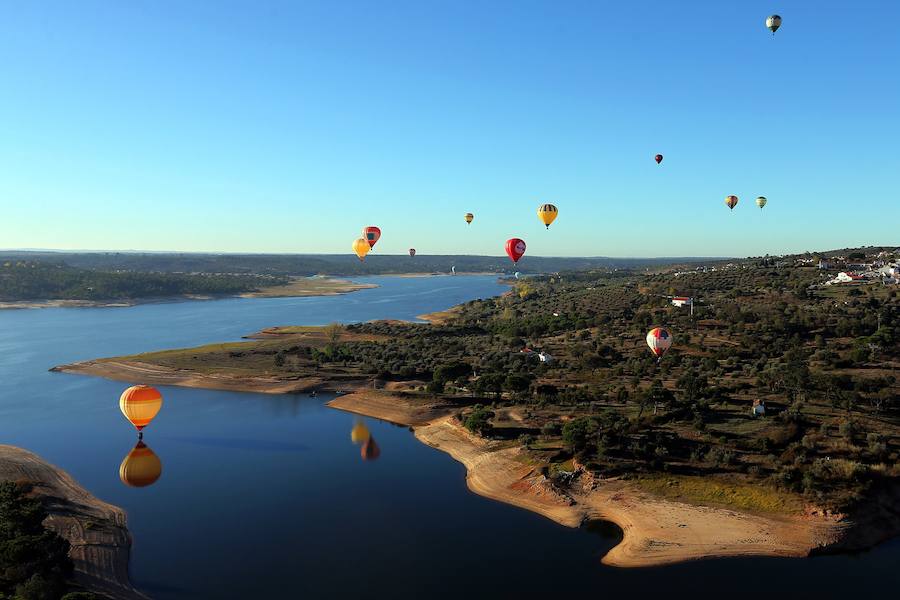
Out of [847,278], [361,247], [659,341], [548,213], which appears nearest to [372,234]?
[361,247]

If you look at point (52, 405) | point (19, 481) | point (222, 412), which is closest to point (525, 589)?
point (19, 481)

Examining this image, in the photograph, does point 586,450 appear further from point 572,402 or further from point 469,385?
point 469,385

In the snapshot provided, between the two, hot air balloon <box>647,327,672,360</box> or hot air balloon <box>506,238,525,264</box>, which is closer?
hot air balloon <box>647,327,672,360</box>

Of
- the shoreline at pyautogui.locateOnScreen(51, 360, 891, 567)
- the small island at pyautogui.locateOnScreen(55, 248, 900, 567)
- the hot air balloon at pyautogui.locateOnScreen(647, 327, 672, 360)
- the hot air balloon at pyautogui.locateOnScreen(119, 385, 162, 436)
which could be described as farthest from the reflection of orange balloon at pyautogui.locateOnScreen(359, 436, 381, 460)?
the hot air balloon at pyautogui.locateOnScreen(647, 327, 672, 360)

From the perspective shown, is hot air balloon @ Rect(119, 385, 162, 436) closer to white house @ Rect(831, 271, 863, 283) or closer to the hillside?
the hillside

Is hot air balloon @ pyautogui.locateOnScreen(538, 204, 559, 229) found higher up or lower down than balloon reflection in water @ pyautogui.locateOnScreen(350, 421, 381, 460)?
higher up

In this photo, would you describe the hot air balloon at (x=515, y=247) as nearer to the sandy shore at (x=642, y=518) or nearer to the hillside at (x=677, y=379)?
the hillside at (x=677, y=379)
